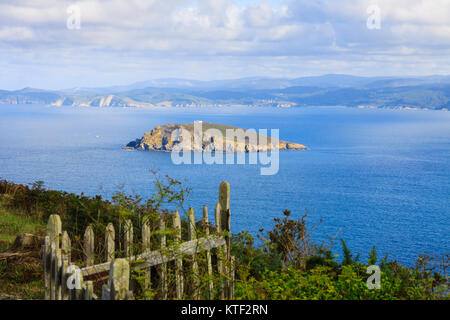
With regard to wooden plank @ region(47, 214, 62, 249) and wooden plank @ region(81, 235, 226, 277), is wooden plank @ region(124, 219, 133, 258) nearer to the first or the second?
wooden plank @ region(81, 235, 226, 277)

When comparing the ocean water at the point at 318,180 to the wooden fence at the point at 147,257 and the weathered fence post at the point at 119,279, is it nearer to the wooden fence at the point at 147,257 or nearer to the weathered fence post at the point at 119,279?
the wooden fence at the point at 147,257

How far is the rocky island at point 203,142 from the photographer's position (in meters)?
108

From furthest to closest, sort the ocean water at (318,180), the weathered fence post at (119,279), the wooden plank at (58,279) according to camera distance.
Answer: the ocean water at (318,180) < the wooden plank at (58,279) < the weathered fence post at (119,279)

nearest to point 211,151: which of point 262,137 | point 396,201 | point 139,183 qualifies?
point 262,137

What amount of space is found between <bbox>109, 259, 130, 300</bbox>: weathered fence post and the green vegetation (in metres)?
0.78

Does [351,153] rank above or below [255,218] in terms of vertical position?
above

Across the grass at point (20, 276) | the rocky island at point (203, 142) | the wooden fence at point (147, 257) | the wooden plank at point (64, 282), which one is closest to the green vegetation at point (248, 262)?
the grass at point (20, 276)

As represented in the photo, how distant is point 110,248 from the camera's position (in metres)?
4.57

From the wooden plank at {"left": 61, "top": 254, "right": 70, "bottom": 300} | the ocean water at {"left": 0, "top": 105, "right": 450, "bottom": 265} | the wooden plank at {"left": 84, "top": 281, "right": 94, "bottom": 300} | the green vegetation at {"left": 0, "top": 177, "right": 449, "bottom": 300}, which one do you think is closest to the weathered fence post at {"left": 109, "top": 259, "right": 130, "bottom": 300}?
the wooden plank at {"left": 84, "top": 281, "right": 94, "bottom": 300}

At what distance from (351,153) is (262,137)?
30.3 m

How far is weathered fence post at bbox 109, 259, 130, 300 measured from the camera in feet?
8.99

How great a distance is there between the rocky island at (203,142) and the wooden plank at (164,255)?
331 feet
